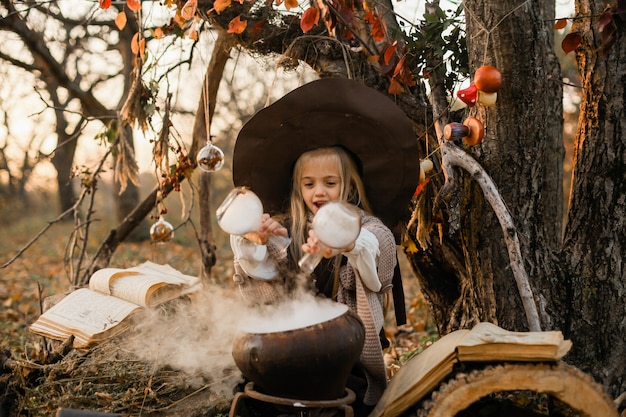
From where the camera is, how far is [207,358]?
2.90 meters

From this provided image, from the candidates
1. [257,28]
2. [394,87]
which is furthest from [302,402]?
[257,28]

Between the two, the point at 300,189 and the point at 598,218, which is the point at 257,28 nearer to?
the point at 300,189

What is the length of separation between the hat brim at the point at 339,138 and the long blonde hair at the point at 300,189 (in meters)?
0.03

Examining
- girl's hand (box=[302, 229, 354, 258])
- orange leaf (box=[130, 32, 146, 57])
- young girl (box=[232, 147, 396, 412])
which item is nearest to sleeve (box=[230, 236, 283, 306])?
young girl (box=[232, 147, 396, 412])

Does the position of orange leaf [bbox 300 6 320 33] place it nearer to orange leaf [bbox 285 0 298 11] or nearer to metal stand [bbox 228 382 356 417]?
orange leaf [bbox 285 0 298 11]

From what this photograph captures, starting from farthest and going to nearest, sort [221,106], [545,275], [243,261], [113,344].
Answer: [221,106]
[113,344]
[545,275]
[243,261]

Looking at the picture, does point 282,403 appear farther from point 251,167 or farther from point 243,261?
point 251,167

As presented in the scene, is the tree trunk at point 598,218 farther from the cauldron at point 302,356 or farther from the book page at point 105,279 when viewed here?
the book page at point 105,279

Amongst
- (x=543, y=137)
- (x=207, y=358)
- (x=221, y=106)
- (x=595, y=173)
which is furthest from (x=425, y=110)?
(x=221, y=106)

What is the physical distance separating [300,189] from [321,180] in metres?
0.14

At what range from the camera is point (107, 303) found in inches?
136

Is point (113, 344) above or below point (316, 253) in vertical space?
below

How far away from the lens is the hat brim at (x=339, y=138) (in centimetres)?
262

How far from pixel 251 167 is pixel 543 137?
139cm
